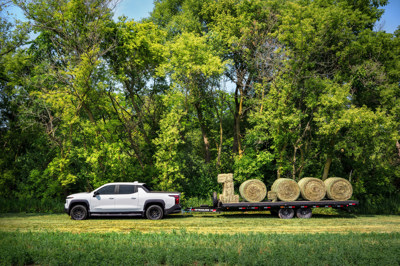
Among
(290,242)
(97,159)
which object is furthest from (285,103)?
(290,242)

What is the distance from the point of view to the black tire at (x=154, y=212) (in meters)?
15.8

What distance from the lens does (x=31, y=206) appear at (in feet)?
66.0

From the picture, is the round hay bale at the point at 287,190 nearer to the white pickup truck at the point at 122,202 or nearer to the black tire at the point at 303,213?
the black tire at the point at 303,213

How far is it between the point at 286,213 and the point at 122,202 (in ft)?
26.3

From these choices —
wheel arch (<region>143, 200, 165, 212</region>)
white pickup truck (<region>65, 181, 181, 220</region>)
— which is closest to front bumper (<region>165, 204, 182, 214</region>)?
white pickup truck (<region>65, 181, 181, 220</region>)

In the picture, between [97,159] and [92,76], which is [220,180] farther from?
[92,76]

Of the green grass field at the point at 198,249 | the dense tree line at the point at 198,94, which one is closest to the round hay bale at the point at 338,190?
the dense tree line at the point at 198,94

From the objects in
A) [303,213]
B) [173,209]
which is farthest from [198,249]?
[303,213]

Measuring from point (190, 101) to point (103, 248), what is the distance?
15.8 m

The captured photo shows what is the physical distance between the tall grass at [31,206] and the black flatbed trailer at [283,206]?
880 cm

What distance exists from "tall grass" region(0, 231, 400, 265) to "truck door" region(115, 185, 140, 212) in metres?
5.56

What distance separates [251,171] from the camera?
2267 centimetres

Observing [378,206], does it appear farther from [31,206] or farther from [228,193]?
[31,206]

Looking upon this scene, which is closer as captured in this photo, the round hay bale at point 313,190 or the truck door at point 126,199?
the truck door at point 126,199
